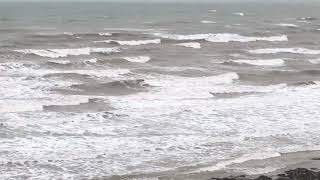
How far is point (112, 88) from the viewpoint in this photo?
20641 millimetres

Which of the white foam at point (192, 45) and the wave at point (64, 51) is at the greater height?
the wave at point (64, 51)

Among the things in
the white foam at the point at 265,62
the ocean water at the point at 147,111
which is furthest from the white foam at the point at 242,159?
the white foam at the point at 265,62

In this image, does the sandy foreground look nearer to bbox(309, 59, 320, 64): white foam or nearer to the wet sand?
the wet sand

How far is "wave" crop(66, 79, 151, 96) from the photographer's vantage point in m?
19.8

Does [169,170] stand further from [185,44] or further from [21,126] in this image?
[185,44]

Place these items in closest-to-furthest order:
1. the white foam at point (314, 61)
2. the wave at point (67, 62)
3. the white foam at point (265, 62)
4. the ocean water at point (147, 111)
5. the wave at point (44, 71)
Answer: the ocean water at point (147, 111) < the wave at point (44, 71) < the wave at point (67, 62) < the white foam at point (265, 62) < the white foam at point (314, 61)

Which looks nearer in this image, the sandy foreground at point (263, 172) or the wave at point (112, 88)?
the sandy foreground at point (263, 172)

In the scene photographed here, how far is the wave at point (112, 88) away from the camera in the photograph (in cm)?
1980

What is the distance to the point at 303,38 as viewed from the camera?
44812mm

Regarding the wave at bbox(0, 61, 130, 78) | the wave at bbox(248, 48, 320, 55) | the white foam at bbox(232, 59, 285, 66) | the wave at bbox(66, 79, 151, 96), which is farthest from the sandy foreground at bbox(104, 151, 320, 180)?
the wave at bbox(248, 48, 320, 55)

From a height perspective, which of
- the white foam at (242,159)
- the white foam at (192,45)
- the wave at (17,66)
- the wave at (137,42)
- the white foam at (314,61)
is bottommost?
the white foam at (314,61)

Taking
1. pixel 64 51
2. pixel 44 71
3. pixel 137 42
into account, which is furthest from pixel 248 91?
pixel 137 42

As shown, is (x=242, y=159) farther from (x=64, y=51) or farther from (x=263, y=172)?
(x=64, y=51)

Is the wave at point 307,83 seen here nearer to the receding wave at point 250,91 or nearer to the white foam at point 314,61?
the receding wave at point 250,91
